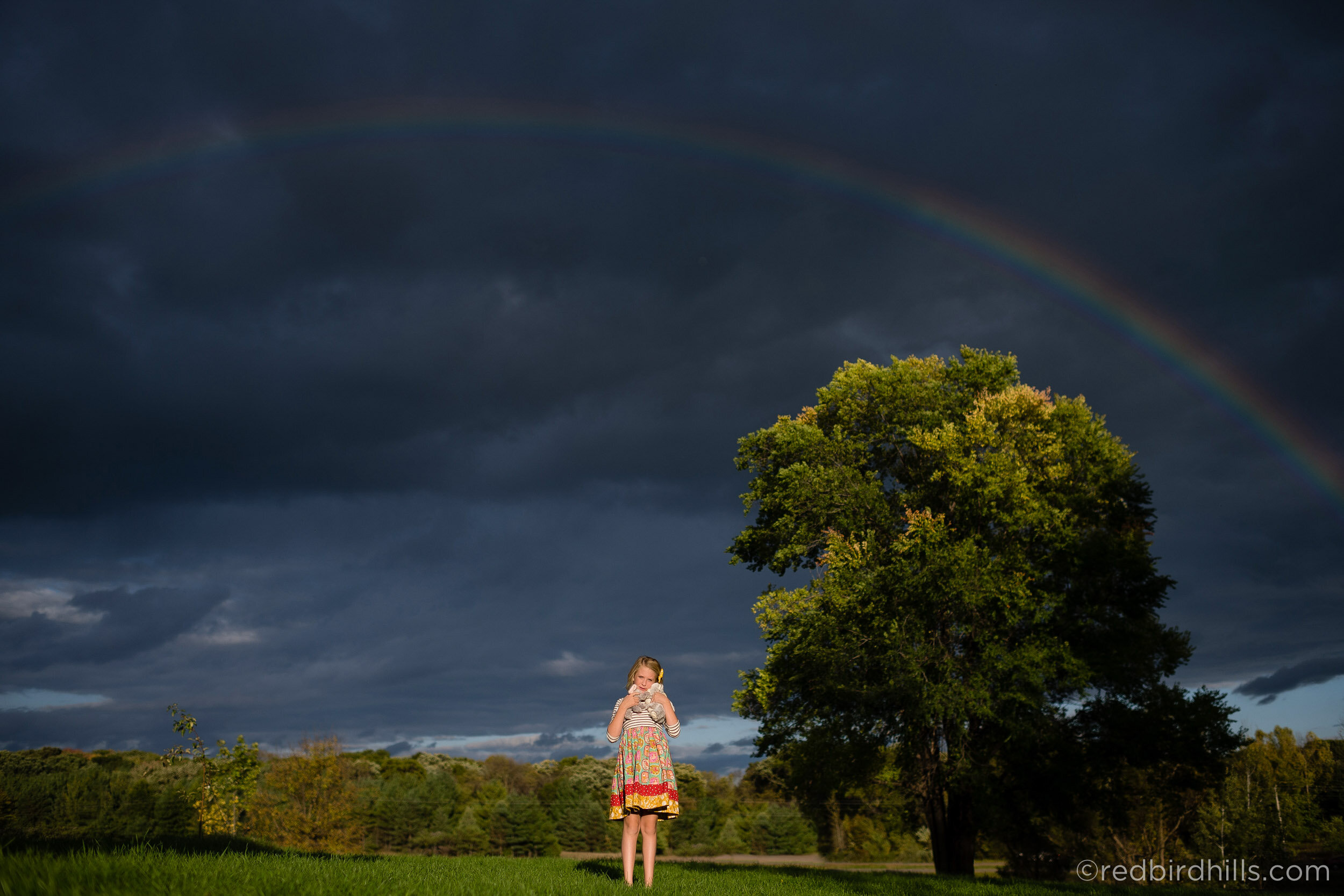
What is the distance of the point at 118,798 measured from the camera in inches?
1638

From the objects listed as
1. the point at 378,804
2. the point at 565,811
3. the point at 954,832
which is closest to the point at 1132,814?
the point at 954,832

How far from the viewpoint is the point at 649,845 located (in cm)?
734

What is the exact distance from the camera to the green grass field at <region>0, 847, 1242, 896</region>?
4125 millimetres

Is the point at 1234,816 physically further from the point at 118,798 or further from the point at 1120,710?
the point at 118,798

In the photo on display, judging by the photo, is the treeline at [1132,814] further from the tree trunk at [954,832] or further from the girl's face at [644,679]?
the girl's face at [644,679]

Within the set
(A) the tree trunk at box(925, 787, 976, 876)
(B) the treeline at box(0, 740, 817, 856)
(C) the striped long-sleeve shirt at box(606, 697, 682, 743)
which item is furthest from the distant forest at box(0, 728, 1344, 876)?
(C) the striped long-sleeve shirt at box(606, 697, 682, 743)

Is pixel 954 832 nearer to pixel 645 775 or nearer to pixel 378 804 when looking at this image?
pixel 645 775

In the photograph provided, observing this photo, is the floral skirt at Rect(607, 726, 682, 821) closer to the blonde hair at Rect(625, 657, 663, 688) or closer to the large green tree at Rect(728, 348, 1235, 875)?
the blonde hair at Rect(625, 657, 663, 688)

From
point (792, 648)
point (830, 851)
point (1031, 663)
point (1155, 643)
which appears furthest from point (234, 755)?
point (830, 851)

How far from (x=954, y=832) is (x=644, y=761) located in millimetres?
17343

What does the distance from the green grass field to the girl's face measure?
169cm

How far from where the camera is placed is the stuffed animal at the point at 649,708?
7559 mm

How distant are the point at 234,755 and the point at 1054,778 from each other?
22.6m

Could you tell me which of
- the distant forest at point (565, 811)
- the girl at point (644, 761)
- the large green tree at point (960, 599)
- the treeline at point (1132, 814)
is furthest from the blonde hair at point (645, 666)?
the treeline at point (1132, 814)
